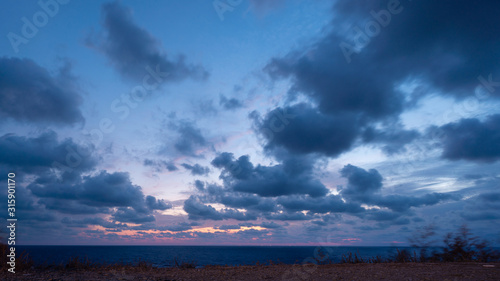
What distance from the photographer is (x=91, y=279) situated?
9.98m

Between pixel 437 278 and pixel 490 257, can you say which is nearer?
pixel 437 278

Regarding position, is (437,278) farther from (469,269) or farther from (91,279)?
(91,279)

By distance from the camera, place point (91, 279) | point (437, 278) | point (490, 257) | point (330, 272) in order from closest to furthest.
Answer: point (437, 278) < point (91, 279) < point (330, 272) < point (490, 257)

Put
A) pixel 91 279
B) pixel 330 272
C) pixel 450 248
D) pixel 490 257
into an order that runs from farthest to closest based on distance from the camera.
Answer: pixel 450 248, pixel 490 257, pixel 330 272, pixel 91 279

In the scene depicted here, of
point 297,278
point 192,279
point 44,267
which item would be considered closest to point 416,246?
point 297,278

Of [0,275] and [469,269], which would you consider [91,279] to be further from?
[469,269]

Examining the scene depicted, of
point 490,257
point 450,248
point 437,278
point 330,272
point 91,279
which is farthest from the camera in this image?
point 450,248

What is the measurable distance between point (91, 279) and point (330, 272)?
29.1 feet

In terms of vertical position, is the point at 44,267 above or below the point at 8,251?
below

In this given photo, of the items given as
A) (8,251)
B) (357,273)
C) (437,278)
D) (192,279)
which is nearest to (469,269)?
(437,278)

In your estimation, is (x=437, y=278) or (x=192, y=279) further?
(x=192, y=279)

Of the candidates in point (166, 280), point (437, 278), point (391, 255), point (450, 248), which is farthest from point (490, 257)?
point (166, 280)

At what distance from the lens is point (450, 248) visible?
1414cm

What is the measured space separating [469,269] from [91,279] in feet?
44.1
